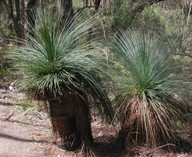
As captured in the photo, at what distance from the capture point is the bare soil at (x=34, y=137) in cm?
366

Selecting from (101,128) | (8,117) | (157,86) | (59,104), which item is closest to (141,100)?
(157,86)

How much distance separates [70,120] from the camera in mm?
3533

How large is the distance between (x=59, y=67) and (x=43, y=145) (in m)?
1.14

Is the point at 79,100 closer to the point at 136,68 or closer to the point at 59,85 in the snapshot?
the point at 59,85

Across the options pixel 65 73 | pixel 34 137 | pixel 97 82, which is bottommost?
pixel 34 137

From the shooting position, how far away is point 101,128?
466 centimetres

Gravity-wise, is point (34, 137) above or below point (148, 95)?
below

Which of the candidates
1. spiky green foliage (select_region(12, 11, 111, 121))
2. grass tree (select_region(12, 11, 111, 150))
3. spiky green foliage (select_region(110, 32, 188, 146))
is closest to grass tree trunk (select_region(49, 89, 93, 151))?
grass tree (select_region(12, 11, 111, 150))

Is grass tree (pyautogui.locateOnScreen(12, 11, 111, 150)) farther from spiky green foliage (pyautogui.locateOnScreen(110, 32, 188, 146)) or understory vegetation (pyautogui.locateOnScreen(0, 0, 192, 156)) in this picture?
spiky green foliage (pyautogui.locateOnScreen(110, 32, 188, 146))

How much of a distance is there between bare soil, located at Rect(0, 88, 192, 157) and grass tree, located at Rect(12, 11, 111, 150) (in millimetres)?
279

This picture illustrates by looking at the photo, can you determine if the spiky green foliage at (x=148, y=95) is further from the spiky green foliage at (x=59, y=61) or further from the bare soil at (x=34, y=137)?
the spiky green foliage at (x=59, y=61)

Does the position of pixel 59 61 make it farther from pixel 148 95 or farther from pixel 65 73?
pixel 148 95

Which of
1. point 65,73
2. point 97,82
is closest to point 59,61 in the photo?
point 65,73

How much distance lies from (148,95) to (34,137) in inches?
62.6
